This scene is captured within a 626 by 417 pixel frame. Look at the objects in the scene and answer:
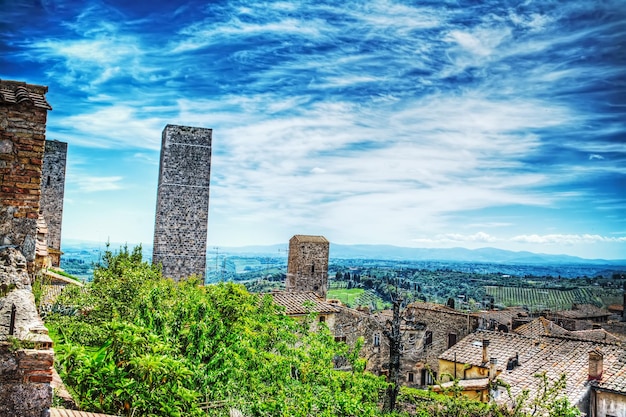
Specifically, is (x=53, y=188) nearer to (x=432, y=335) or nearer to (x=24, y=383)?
(x=432, y=335)

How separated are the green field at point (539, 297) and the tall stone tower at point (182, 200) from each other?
3302 centimetres

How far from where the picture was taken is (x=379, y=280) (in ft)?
190

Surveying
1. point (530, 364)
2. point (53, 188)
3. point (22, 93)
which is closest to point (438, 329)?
point (530, 364)

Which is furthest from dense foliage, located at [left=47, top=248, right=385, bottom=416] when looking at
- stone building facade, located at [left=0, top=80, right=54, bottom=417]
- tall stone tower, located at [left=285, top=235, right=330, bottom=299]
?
tall stone tower, located at [left=285, top=235, right=330, bottom=299]

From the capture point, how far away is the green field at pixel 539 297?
51.0m

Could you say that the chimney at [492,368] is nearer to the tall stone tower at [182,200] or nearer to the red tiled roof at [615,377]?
the red tiled roof at [615,377]

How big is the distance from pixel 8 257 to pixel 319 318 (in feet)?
62.1

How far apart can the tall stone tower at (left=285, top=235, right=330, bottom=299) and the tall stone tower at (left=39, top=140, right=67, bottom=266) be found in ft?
50.3

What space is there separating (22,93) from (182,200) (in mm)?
20651

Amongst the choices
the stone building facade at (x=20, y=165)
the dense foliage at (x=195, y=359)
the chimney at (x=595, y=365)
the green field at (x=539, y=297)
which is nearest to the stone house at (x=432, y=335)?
the chimney at (x=595, y=365)

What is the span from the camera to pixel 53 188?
35.1 m

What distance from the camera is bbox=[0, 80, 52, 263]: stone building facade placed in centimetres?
659

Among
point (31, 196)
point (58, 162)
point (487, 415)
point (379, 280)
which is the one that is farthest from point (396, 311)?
point (379, 280)

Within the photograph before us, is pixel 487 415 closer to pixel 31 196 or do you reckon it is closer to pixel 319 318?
pixel 319 318
